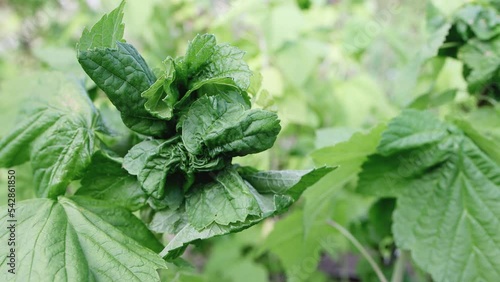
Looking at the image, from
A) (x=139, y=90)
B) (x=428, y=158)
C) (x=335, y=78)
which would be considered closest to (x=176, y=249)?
(x=139, y=90)

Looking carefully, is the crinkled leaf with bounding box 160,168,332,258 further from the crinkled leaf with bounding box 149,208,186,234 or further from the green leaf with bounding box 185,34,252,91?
the green leaf with bounding box 185,34,252,91

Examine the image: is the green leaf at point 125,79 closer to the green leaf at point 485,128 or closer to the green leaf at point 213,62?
the green leaf at point 213,62

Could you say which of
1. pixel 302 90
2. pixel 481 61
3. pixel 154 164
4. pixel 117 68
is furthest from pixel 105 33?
pixel 302 90

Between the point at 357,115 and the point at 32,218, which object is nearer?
the point at 32,218

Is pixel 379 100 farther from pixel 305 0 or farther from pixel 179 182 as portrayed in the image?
pixel 179 182

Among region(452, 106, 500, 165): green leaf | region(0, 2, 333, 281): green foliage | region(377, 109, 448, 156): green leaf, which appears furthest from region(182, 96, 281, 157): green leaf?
region(452, 106, 500, 165): green leaf

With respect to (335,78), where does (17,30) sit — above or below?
above
